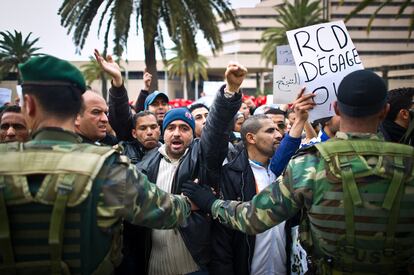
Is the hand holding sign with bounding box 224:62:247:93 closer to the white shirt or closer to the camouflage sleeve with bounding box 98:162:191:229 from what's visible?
the camouflage sleeve with bounding box 98:162:191:229

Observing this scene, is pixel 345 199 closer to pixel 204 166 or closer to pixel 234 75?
pixel 234 75

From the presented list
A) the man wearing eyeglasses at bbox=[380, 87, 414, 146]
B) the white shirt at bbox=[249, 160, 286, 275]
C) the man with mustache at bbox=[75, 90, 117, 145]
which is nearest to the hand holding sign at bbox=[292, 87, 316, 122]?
the white shirt at bbox=[249, 160, 286, 275]

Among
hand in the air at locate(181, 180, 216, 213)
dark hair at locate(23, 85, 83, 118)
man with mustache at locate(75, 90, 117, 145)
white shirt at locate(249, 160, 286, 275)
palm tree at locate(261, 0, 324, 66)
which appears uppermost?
palm tree at locate(261, 0, 324, 66)

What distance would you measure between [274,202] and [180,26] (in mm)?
13251

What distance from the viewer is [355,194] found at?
1.98 metres

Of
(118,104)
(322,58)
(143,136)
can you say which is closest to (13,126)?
(118,104)

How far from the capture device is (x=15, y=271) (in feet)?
6.06

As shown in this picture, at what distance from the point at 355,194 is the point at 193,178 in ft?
3.94

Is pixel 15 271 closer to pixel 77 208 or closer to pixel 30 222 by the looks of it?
pixel 30 222

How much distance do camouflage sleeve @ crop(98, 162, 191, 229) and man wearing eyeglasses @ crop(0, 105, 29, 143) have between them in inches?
82.9

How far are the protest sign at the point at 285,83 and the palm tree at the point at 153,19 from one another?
10727 mm

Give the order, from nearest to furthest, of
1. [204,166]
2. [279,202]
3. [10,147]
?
[10,147], [279,202], [204,166]

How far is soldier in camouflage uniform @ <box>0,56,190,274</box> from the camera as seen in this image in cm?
179

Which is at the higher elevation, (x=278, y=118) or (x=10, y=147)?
(x=10, y=147)
